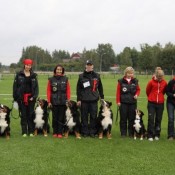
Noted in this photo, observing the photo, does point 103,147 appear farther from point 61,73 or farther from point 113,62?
point 113,62

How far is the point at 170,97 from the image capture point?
8805mm

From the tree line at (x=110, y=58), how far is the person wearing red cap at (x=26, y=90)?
55.2m

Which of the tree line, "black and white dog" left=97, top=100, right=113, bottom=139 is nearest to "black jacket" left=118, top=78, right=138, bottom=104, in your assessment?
"black and white dog" left=97, top=100, right=113, bottom=139

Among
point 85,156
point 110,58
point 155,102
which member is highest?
point 110,58

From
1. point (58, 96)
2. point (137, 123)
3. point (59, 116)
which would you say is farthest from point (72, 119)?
point (137, 123)

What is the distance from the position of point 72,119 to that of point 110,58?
301ft

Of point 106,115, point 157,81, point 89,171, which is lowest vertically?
point 89,171

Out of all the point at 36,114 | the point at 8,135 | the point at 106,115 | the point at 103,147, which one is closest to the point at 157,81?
the point at 106,115

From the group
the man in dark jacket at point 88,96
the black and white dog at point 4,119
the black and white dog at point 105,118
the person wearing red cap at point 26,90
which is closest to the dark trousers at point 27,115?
the person wearing red cap at point 26,90

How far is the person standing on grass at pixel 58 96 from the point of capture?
880cm

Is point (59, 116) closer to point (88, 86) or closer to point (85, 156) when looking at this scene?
point (88, 86)

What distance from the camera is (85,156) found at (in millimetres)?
6926

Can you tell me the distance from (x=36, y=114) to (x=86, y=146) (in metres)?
1.71

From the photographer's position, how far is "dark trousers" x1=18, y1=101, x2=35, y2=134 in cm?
888
